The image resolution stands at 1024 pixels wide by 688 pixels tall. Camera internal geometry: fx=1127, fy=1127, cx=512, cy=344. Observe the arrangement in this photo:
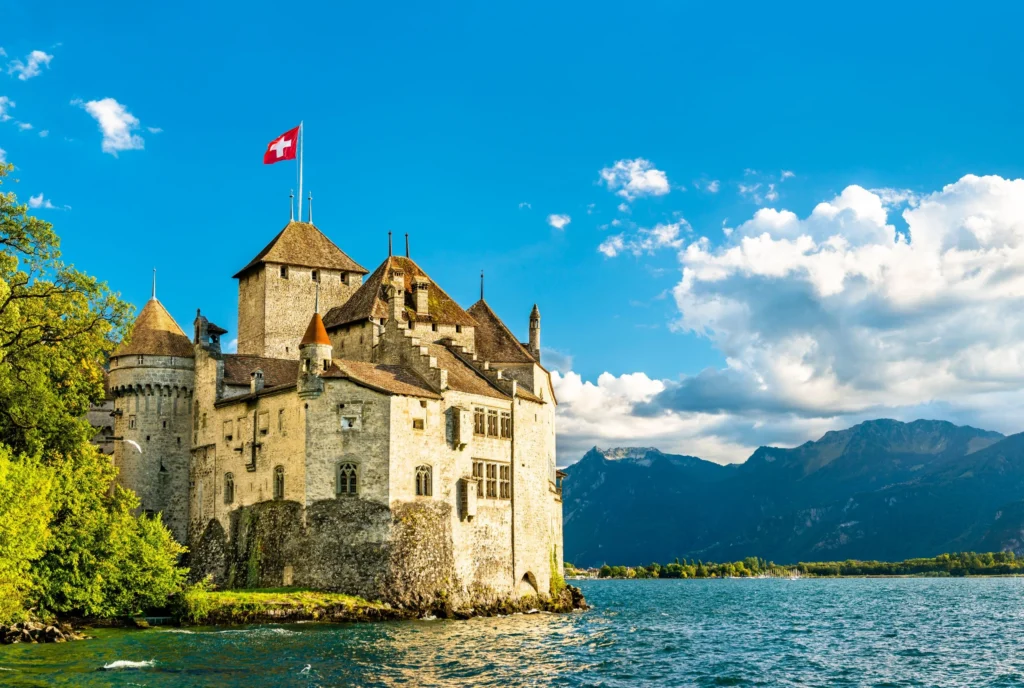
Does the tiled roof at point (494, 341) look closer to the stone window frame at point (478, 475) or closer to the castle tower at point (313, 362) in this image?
the stone window frame at point (478, 475)

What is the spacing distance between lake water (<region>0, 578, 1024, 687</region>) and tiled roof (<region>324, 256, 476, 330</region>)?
2349cm

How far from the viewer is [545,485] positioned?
84.2 m

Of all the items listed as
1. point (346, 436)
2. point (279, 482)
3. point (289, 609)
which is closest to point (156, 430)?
point (279, 482)

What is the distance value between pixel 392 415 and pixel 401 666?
2497 centimetres

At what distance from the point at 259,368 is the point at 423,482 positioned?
19918mm

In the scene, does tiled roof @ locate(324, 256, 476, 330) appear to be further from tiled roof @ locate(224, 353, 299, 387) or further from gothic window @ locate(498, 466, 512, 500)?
gothic window @ locate(498, 466, 512, 500)

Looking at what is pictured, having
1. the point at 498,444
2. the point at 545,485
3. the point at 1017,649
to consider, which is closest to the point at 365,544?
the point at 498,444

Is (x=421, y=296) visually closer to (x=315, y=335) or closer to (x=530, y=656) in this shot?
(x=315, y=335)

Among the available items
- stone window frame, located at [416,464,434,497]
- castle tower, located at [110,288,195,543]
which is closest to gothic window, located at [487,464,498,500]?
stone window frame, located at [416,464,434,497]

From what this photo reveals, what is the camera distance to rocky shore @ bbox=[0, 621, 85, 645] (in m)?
54.1

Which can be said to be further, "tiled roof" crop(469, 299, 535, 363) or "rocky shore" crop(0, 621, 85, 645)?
"tiled roof" crop(469, 299, 535, 363)

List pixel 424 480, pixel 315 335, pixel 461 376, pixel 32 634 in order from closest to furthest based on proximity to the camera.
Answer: pixel 32 634 < pixel 315 335 < pixel 424 480 < pixel 461 376

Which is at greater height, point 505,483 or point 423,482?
point 505,483

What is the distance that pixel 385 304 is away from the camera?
3302 inches
